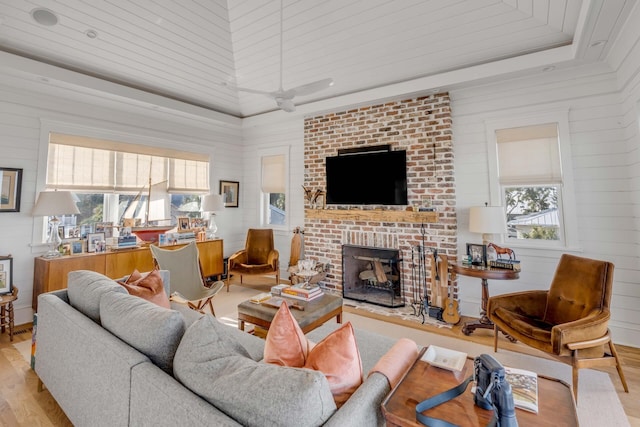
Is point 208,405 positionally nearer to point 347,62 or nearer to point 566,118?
point 347,62

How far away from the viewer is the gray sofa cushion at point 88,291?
71.6 inches

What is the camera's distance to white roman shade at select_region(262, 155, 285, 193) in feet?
17.9

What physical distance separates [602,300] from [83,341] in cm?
361

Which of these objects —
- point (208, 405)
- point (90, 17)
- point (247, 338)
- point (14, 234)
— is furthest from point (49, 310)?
point (90, 17)

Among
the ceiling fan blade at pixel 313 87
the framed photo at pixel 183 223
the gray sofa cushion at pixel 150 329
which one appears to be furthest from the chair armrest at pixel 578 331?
the framed photo at pixel 183 223

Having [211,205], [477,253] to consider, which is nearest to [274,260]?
[211,205]

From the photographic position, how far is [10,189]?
3.35m

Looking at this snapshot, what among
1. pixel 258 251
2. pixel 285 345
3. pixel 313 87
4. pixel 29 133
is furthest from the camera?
pixel 258 251

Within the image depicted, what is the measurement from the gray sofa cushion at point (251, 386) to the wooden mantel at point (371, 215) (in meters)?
3.15

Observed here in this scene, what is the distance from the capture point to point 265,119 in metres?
5.22

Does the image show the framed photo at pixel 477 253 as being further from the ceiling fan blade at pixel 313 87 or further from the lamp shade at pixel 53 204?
the lamp shade at pixel 53 204

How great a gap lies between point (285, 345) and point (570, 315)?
8.61 ft

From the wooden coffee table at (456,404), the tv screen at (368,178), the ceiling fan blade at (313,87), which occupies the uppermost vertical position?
the ceiling fan blade at (313,87)

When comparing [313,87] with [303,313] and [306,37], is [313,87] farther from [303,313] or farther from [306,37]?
[303,313]
